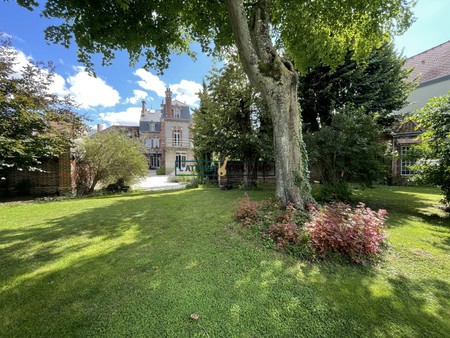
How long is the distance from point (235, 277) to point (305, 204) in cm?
289

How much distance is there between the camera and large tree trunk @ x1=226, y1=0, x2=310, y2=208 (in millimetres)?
4668

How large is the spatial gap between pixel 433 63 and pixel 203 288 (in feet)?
83.4

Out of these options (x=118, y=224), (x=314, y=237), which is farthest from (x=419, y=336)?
(x=118, y=224)

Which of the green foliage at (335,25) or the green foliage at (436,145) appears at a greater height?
the green foliage at (335,25)

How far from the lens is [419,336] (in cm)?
184

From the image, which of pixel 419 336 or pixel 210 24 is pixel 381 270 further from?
pixel 210 24

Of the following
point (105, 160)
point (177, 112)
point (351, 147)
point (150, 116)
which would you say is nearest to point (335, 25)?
point (351, 147)

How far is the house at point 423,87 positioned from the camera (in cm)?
1377

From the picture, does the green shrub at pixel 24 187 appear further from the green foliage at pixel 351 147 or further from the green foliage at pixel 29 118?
the green foliage at pixel 351 147

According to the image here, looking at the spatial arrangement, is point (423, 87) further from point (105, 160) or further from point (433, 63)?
point (105, 160)

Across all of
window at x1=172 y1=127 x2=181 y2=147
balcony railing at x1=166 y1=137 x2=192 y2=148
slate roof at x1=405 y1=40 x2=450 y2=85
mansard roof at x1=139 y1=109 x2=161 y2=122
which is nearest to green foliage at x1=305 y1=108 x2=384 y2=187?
slate roof at x1=405 y1=40 x2=450 y2=85

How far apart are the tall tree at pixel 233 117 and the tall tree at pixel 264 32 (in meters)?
2.64

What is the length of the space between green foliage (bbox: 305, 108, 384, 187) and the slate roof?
589 inches

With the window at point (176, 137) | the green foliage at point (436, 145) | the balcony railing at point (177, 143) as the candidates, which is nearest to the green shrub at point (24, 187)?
the green foliage at point (436, 145)
